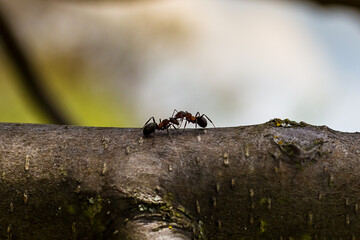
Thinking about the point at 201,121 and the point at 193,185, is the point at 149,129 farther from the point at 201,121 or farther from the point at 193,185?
the point at 201,121

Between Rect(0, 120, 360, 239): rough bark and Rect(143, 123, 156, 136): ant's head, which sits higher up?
Rect(143, 123, 156, 136): ant's head

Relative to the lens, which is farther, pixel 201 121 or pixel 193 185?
pixel 201 121

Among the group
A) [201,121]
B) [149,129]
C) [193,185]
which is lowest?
[193,185]

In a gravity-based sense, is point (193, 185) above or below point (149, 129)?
below

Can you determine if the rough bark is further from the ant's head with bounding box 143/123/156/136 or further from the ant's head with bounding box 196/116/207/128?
the ant's head with bounding box 196/116/207/128

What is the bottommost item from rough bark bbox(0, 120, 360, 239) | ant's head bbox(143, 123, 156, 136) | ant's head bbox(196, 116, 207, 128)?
rough bark bbox(0, 120, 360, 239)

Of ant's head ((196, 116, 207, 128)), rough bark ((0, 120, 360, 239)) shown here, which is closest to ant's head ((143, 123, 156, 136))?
rough bark ((0, 120, 360, 239))

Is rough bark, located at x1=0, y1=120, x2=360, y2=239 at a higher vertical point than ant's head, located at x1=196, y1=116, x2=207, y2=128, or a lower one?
lower

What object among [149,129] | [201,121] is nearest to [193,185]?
[149,129]

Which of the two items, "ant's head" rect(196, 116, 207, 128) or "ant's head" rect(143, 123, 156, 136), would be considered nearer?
"ant's head" rect(143, 123, 156, 136)

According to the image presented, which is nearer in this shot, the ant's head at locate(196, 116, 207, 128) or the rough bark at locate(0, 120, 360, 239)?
the rough bark at locate(0, 120, 360, 239)
